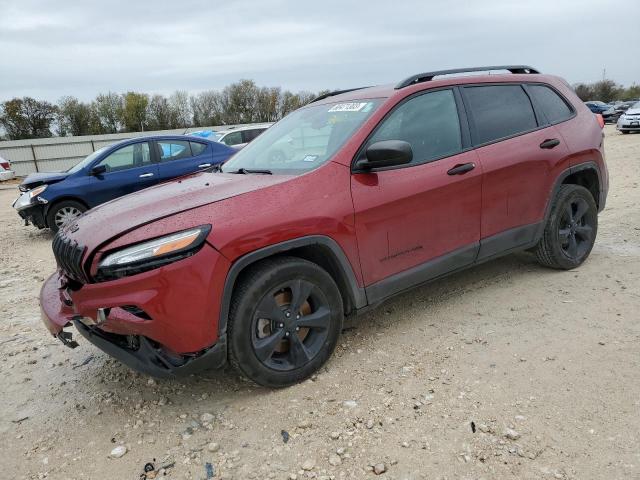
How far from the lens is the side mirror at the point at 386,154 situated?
303 cm

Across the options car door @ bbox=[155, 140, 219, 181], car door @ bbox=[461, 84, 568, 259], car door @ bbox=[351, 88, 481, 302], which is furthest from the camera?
car door @ bbox=[155, 140, 219, 181]

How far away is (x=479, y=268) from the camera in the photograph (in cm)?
487

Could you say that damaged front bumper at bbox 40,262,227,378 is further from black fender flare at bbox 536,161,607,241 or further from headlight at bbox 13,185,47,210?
headlight at bbox 13,185,47,210

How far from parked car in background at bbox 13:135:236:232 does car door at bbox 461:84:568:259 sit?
6286 mm

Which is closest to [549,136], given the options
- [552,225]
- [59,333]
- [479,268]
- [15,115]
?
[552,225]

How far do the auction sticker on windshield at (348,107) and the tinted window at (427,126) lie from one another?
247 millimetres

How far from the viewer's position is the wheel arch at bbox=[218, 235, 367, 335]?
8.79 ft

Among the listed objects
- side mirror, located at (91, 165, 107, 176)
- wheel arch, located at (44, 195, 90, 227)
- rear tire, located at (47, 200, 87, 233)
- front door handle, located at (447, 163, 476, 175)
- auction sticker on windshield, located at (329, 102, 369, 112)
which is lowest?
rear tire, located at (47, 200, 87, 233)

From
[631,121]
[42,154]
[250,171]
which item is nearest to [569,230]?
[250,171]

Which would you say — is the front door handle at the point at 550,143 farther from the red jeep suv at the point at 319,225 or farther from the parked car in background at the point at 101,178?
the parked car in background at the point at 101,178

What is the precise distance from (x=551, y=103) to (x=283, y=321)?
10.5 feet

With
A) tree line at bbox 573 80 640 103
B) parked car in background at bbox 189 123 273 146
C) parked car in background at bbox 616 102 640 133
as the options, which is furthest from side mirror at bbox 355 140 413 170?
tree line at bbox 573 80 640 103

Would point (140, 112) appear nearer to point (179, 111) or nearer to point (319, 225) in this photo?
point (179, 111)

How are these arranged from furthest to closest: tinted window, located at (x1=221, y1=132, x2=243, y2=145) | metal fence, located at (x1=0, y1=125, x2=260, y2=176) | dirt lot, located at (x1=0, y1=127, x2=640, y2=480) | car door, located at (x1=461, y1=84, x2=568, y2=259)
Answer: metal fence, located at (x1=0, y1=125, x2=260, y2=176) → tinted window, located at (x1=221, y1=132, x2=243, y2=145) → car door, located at (x1=461, y1=84, x2=568, y2=259) → dirt lot, located at (x1=0, y1=127, x2=640, y2=480)
